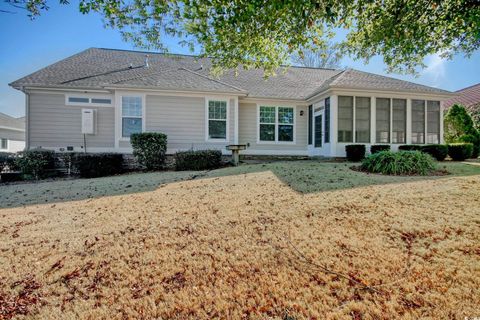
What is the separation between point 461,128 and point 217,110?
42.4 ft

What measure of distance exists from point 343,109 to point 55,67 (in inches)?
549

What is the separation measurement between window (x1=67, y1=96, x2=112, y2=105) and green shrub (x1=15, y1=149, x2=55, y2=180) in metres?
2.85

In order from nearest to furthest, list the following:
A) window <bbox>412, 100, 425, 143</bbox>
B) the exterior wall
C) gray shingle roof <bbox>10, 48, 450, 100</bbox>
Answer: gray shingle roof <bbox>10, 48, 450, 100</bbox> → window <bbox>412, 100, 425, 143</bbox> → the exterior wall

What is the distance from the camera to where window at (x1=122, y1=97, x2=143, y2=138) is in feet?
38.8

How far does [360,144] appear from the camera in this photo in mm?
11734

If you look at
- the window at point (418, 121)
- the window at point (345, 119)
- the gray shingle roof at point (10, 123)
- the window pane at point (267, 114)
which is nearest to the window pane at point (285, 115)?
the window pane at point (267, 114)

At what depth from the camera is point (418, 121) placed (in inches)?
496

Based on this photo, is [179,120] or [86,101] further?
[179,120]

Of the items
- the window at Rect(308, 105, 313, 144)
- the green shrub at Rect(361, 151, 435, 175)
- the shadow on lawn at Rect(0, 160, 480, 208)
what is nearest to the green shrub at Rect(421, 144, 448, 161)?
the shadow on lawn at Rect(0, 160, 480, 208)

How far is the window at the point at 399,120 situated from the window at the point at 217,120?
7.87 metres

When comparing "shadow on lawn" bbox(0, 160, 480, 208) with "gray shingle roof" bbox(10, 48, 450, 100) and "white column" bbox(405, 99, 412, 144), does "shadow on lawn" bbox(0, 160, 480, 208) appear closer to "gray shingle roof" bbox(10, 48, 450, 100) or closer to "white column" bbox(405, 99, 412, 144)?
"white column" bbox(405, 99, 412, 144)

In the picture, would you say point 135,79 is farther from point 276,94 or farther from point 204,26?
point 204,26

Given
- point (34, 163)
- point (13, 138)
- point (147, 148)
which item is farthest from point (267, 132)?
point (13, 138)

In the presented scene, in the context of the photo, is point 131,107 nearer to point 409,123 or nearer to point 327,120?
point 327,120
